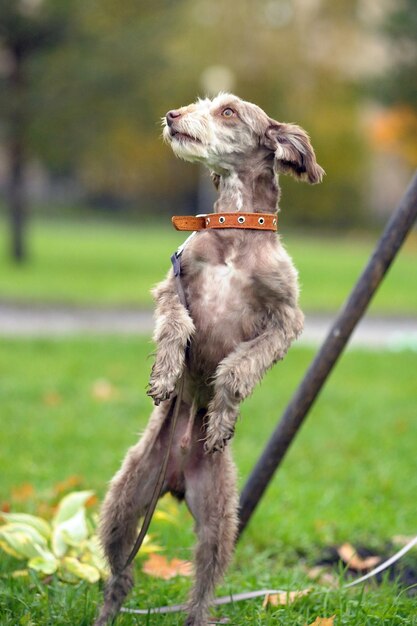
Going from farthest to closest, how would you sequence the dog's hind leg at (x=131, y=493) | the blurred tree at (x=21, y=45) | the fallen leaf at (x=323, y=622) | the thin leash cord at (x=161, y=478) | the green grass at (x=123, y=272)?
the blurred tree at (x=21, y=45) → the green grass at (x=123, y=272) → the fallen leaf at (x=323, y=622) → the dog's hind leg at (x=131, y=493) → the thin leash cord at (x=161, y=478)

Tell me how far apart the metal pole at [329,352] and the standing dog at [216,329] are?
781 mm

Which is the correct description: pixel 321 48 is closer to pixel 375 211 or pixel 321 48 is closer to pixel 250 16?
pixel 250 16

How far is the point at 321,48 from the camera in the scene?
46625 millimetres

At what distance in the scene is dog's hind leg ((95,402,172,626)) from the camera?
3.15 meters

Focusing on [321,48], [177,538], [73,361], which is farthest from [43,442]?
[321,48]

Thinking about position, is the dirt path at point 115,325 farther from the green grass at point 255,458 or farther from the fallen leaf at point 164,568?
the fallen leaf at point 164,568

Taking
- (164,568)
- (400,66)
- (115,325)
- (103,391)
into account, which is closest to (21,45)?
(115,325)

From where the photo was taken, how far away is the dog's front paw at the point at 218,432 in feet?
9.16

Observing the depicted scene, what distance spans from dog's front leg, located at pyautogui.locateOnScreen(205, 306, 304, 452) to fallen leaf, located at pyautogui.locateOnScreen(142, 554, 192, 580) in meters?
1.41

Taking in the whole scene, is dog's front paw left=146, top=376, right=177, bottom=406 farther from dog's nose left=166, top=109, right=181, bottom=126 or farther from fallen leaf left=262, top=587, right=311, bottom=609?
fallen leaf left=262, top=587, right=311, bottom=609

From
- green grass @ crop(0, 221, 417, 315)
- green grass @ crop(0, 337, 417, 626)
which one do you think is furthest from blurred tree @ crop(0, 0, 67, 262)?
green grass @ crop(0, 337, 417, 626)

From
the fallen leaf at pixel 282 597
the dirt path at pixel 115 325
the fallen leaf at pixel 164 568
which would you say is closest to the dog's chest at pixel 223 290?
the fallen leaf at pixel 282 597

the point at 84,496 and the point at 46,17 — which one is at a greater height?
the point at 46,17

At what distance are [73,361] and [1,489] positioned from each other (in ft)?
13.5
